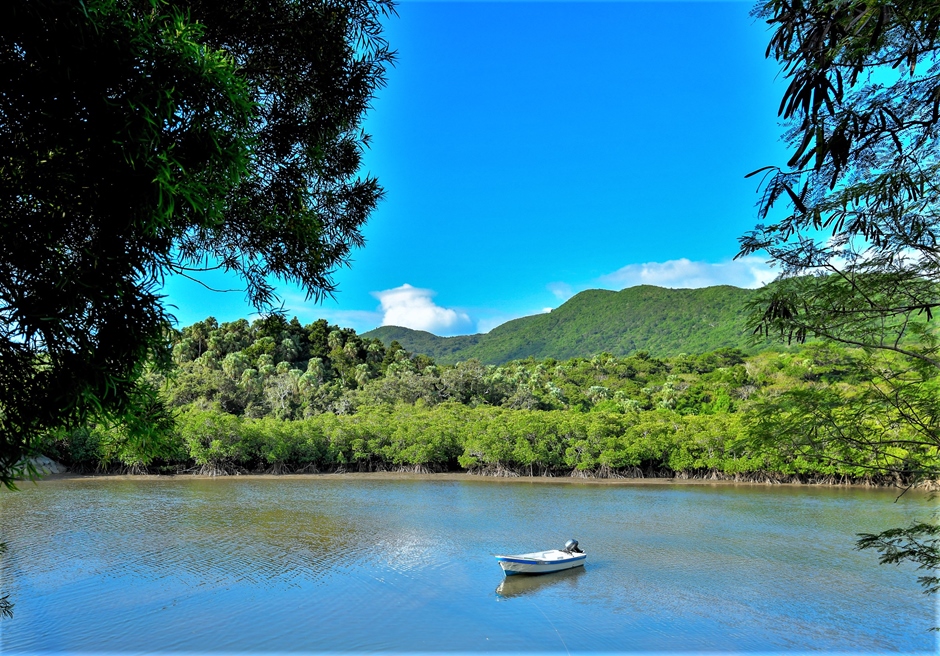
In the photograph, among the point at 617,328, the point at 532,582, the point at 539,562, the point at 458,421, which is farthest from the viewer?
the point at 617,328

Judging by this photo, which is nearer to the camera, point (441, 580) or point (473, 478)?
point (441, 580)

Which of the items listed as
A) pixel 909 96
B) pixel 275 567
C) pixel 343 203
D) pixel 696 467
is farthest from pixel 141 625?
pixel 696 467

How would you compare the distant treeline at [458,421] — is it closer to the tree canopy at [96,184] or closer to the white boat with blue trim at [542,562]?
the white boat with blue trim at [542,562]

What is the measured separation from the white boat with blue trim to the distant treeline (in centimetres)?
931

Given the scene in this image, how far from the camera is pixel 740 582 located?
10.1 meters

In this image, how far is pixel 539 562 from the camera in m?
9.98

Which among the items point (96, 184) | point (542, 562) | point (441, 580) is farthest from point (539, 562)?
point (96, 184)

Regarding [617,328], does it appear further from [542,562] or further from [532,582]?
[532,582]

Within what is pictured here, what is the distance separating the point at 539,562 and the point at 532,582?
1.17ft

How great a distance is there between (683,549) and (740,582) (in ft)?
7.18

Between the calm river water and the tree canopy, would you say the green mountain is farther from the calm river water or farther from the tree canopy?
the tree canopy

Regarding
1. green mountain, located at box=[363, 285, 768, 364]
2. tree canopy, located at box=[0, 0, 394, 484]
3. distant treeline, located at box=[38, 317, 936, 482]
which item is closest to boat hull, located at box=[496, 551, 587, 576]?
tree canopy, located at box=[0, 0, 394, 484]

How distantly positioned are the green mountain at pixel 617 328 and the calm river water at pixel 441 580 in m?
52.9

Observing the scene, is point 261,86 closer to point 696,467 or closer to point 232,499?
point 232,499
